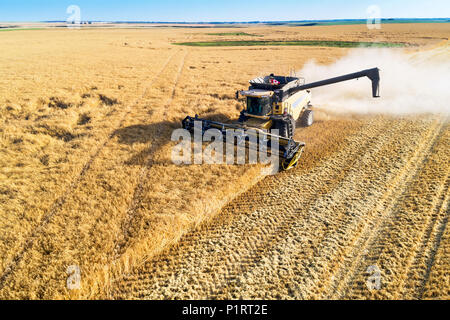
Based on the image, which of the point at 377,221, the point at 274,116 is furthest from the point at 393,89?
the point at 377,221

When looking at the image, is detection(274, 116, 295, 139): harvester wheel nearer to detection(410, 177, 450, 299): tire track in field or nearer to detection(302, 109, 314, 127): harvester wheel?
detection(302, 109, 314, 127): harvester wheel

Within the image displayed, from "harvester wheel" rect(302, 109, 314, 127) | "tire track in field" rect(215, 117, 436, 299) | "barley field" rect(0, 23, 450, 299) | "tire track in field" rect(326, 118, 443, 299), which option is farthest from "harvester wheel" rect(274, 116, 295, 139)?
"tire track in field" rect(326, 118, 443, 299)

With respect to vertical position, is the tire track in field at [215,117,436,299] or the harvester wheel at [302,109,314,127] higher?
the harvester wheel at [302,109,314,127]

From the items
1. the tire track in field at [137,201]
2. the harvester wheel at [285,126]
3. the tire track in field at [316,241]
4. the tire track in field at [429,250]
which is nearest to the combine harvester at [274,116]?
the harvester wheel at [285,126]

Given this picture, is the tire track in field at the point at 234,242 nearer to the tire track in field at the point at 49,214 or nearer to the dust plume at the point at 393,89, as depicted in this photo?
the tire track in field at the point at 49,214
